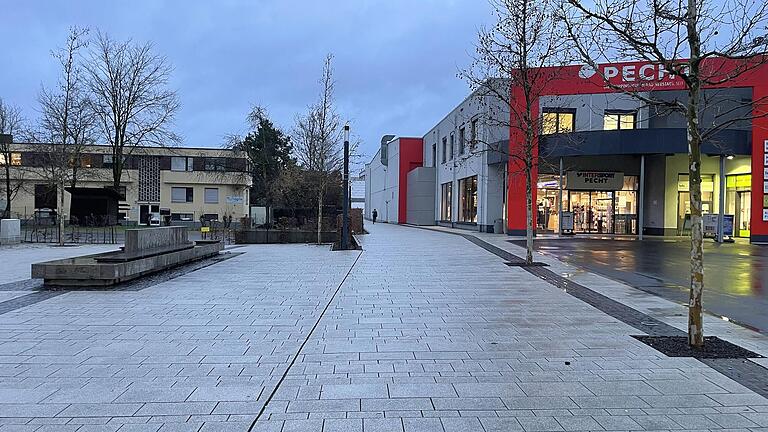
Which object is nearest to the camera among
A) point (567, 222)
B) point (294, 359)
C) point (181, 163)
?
point (294, 359)

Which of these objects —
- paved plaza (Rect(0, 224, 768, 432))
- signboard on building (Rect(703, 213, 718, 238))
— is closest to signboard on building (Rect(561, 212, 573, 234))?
signboard on building (Rect(703, 213, 718, 238))

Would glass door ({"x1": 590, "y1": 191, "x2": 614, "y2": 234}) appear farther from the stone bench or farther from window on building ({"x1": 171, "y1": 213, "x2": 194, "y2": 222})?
window on building ({"x1": 171, "y1": 213, "x2": 194, "y2": 222})

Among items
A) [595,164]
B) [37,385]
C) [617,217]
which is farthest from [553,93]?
[37,385]

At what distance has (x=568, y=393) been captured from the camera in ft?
15.8

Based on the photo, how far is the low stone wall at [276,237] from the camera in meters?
26.1

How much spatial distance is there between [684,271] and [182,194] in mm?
49726

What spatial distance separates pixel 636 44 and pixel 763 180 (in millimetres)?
23109

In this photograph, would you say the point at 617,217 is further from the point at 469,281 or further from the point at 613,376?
the point at 613,376

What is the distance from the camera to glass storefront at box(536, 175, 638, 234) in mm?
31375

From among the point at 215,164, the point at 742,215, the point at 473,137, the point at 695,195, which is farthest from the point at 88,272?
the point at 215,164

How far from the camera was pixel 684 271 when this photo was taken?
45.9 feet

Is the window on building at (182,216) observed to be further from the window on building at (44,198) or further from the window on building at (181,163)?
the window on building at (44,198)

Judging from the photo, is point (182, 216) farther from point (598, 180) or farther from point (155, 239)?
point (155, 239)

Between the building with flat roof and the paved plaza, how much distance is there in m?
15.5
